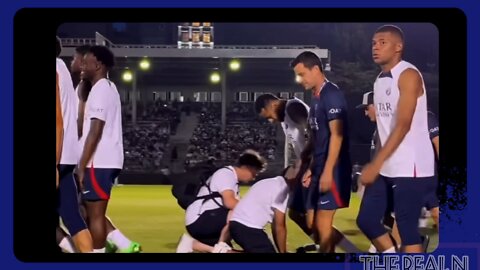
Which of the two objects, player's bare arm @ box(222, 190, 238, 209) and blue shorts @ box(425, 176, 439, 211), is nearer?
blue shorts @ box(425, 176, 439, 211)

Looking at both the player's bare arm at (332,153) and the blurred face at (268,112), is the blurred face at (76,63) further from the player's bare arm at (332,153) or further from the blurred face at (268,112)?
the player's bare arm at (332,153)

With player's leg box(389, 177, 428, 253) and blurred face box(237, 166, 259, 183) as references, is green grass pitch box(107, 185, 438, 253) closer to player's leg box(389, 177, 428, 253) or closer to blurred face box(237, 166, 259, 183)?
player's leg box(389, 177, 428, 253)

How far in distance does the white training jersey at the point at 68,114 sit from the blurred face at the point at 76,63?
3cm

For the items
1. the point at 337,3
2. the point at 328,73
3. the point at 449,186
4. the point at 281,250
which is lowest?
the point at 281,250

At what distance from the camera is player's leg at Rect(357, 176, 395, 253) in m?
3.82

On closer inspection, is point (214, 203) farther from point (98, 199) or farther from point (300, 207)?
point (98, 199)

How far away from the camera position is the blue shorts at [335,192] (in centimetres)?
383

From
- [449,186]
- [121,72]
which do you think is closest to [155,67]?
[121,72]

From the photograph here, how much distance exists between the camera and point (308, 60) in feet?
12.5

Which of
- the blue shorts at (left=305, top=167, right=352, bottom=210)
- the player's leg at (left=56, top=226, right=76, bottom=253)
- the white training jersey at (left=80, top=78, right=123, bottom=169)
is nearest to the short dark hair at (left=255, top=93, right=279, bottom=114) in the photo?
the blue shorts at (left=305, top=167, right=352, bottom=210)

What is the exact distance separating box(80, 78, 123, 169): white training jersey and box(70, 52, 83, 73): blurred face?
0.11 m

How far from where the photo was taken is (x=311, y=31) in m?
3.75

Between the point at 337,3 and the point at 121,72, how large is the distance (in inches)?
38.3

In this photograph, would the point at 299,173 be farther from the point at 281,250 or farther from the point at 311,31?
the point at 311,31
